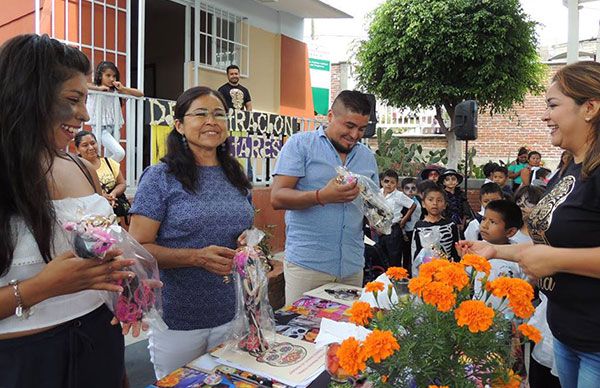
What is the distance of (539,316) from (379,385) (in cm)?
172

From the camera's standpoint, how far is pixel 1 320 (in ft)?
4.09

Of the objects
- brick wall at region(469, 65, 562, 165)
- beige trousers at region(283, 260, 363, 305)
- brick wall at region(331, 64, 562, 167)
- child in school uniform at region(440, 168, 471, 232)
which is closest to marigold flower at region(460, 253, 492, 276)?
beige trousers at region(283, 260, 363, 305)

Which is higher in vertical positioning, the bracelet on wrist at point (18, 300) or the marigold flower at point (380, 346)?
the bracelet on wrist at point (18, 300)

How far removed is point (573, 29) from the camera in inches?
287

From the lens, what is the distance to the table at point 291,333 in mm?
1520

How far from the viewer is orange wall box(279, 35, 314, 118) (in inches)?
411

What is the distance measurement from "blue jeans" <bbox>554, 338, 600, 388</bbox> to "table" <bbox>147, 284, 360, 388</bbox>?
82cm

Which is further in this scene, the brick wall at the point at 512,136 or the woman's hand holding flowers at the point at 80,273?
the brick wall at the point at 512,136

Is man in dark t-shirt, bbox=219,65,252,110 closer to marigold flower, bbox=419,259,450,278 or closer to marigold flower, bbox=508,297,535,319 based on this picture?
marigold flower, bbox=419,259,450,278

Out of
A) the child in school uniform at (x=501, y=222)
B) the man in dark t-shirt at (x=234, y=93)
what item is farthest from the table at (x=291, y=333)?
the man in dark t-shirt at (x=234, y=93)

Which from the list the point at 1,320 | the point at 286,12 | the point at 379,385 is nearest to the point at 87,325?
the point at 1,320

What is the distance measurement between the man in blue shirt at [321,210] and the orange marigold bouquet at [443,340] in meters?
1.41

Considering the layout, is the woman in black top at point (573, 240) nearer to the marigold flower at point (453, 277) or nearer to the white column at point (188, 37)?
the marigold flower at point (453, 277)

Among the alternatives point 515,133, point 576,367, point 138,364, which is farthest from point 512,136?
point 576,367
